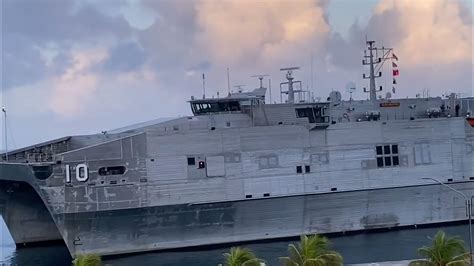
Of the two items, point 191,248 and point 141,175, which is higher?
point 141,175

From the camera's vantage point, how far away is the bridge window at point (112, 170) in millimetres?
37344

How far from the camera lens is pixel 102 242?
37.5m

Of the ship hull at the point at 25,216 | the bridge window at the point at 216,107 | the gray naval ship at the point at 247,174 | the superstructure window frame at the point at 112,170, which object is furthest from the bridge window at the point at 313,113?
the ship hull at the point at 25,216

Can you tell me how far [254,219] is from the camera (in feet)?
130

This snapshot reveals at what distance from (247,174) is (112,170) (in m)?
7.64

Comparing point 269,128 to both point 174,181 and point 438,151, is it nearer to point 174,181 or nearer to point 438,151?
point 174,181

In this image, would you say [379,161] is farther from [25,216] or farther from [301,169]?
[25,216]

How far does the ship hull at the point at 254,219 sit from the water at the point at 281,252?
A: 1.81 feet

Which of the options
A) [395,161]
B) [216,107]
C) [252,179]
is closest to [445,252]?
[252,179]

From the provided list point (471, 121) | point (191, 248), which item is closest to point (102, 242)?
point (191, 248)

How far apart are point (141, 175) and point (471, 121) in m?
21.7

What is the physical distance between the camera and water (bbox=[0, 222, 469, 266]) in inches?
1411

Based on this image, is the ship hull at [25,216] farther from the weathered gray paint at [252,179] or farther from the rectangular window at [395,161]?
the rectangular window at [395,161]

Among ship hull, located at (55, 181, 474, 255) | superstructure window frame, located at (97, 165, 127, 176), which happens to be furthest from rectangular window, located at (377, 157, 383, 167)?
superstructure window frame, located at (97, 165, 127, 176)
